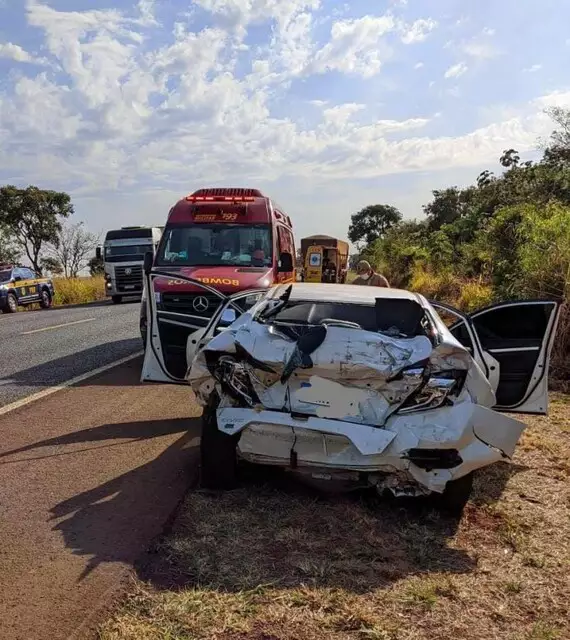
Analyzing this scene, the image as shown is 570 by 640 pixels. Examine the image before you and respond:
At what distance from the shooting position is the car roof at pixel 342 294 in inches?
215

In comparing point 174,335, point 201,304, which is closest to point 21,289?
point 201,304

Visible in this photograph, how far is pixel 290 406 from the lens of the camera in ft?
14.1

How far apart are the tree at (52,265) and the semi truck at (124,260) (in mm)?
19885

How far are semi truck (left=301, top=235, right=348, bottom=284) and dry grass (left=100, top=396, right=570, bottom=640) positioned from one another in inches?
815

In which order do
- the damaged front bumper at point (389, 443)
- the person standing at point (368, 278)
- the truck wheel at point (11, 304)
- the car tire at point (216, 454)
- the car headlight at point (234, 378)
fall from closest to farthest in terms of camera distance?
the damaged front bumper at point (389, 443) → the car headlight at point (234, 378) → the car tire at point (216, 454) → the person standing at point (368, 278) → the truck wheel at point (11, 304)

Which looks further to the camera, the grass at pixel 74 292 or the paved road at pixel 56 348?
the grass at pixel 74 292

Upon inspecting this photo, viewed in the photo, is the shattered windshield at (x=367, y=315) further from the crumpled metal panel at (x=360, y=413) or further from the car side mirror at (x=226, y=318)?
the car side mirror at (x=226, y=318)

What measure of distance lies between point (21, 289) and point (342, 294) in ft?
76.9

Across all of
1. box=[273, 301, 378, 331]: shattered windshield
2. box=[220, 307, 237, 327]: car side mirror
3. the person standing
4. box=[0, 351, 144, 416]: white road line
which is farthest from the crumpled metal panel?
the person standing

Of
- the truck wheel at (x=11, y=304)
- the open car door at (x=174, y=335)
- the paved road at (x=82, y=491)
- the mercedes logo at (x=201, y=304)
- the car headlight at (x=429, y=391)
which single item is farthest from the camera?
the truck wheel at (x=11, y=304)

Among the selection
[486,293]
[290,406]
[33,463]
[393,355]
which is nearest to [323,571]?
[290,406]

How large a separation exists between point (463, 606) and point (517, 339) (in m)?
2.81

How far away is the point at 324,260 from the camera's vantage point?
93.9 ft

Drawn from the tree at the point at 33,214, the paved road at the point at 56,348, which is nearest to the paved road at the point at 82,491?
the paved road at the point at 56,348
